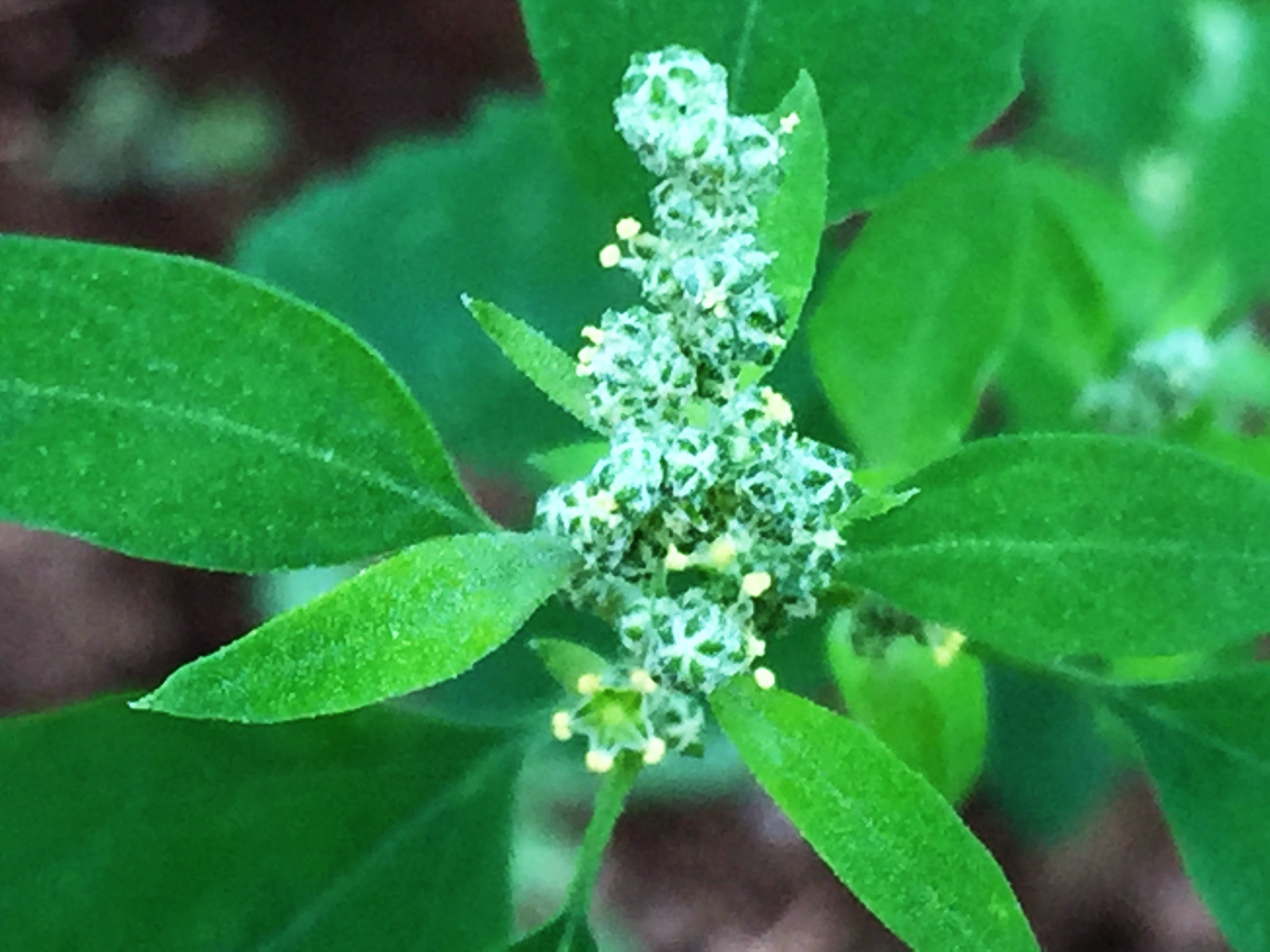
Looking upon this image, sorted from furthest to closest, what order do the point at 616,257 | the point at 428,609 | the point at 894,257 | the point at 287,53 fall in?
the point at 287,53
the point at 894,257
the point at 616,257
the point at 428,609

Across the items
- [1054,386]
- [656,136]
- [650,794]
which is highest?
[656,136]

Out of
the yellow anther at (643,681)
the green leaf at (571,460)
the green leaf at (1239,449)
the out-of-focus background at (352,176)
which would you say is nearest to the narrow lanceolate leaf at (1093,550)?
the yellow anther at (643,681)

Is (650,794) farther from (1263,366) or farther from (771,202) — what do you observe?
(771,202)

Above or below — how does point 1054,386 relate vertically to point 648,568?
below

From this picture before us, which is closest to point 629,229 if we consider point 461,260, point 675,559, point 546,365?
point 546,365

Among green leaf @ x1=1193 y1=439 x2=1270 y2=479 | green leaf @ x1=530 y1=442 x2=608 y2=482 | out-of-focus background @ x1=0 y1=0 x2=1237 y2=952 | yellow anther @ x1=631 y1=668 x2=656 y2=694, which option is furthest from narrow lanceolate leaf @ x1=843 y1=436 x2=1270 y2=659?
out-of-focus background @ x1=0 y1=0 x2=1237 y2=952

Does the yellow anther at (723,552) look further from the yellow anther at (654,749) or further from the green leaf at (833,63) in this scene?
the green leaf at (833,63)

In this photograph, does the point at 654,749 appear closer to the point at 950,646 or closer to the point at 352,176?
the point at 950,646

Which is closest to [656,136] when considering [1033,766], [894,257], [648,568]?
[648,568]

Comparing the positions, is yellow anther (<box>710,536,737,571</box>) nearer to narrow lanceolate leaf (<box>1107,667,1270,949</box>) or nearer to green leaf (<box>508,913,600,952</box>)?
green leaf (<box>508,913,600,952</box>)
